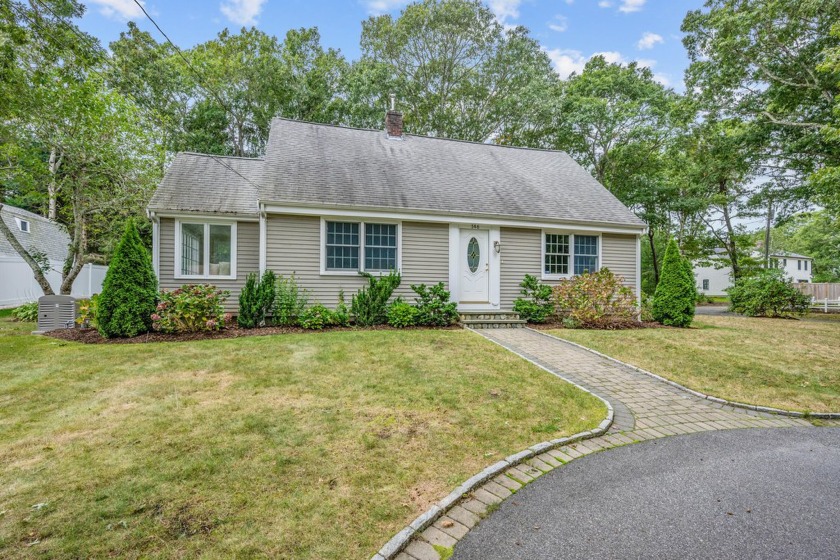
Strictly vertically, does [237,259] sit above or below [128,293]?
above

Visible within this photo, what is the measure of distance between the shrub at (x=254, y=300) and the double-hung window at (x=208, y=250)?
178cm

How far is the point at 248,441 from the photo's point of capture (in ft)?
11.5

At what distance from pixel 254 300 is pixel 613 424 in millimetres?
7429

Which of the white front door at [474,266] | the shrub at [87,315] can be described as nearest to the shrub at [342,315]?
the white front door at [474,266]

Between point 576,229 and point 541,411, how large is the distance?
8245mm

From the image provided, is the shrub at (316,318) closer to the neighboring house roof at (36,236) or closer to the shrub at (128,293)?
the shrub at (128,293)

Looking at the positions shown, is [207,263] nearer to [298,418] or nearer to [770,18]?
[298,418]

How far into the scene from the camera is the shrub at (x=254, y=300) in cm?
883

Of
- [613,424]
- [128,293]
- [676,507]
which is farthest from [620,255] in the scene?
[128,293]

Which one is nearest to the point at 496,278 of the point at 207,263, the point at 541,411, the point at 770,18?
the point at 541,411

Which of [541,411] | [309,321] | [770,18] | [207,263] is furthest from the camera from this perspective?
[770,18]

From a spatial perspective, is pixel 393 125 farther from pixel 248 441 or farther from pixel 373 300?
pixel 248 441

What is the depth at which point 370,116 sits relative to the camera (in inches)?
885

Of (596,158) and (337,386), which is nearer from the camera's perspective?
(337,386)
